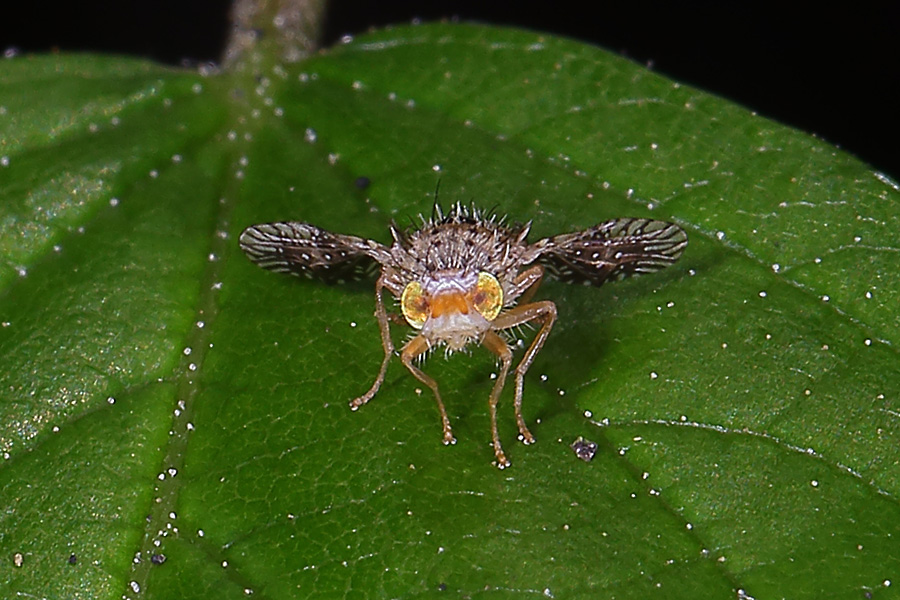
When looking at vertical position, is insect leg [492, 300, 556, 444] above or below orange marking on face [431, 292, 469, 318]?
below

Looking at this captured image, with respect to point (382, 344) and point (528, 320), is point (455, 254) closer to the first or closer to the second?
point (528, 320)

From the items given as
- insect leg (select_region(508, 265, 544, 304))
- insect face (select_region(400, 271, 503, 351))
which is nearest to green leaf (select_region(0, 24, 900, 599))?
insect leg (select_region(508, 265, 544, 304))

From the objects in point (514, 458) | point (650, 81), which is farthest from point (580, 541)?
point (650, 81)

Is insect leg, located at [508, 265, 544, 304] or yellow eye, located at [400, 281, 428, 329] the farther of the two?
insect leg, located at [508, 265, 544, 304]

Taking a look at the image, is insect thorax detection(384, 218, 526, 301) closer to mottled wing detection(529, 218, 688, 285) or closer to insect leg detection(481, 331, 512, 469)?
mottled wing detection(529, 218, 688, 285)

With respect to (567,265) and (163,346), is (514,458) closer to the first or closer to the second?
(567,265)

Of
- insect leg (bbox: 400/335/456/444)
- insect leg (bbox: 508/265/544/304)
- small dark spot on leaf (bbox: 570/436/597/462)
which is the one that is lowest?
small dark spot on leaf (bbox: 570/436/597/462)

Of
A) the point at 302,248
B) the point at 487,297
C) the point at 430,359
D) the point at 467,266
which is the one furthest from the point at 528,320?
the point at 302,248

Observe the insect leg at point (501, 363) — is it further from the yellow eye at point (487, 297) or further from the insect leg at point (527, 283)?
the insect leg at point (527, 283)
